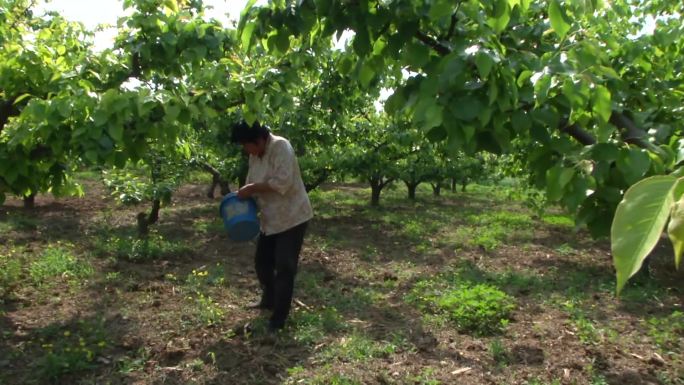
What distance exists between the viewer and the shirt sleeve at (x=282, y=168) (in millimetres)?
4297

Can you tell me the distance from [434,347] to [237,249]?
13.7 ft

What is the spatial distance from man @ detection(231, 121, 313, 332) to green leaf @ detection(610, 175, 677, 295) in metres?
3.78

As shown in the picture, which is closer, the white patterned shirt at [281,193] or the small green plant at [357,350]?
the small green plant at [357,350]

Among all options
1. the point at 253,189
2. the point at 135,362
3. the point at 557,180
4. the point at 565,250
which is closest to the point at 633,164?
the point at 557,180

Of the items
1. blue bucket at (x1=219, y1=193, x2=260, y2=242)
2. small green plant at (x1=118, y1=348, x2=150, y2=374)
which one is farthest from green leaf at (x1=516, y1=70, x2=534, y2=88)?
small green plant at (x1=118, y1=348, x2=150, y2=374)

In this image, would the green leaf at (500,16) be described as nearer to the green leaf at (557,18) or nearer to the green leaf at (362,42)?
the green leaf at (557,18)

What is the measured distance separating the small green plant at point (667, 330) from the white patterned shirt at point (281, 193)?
3013mm

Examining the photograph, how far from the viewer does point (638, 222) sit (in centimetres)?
57

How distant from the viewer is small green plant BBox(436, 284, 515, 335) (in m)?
4.89

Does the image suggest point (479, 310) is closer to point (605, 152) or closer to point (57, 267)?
point (605, 152)

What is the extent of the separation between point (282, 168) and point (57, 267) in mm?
3530

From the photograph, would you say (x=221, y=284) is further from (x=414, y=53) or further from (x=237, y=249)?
(x=414, y=53)

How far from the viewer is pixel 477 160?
49.7ft

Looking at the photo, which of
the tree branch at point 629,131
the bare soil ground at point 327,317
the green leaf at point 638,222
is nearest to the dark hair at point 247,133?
the bare soil ground at point 327,317
